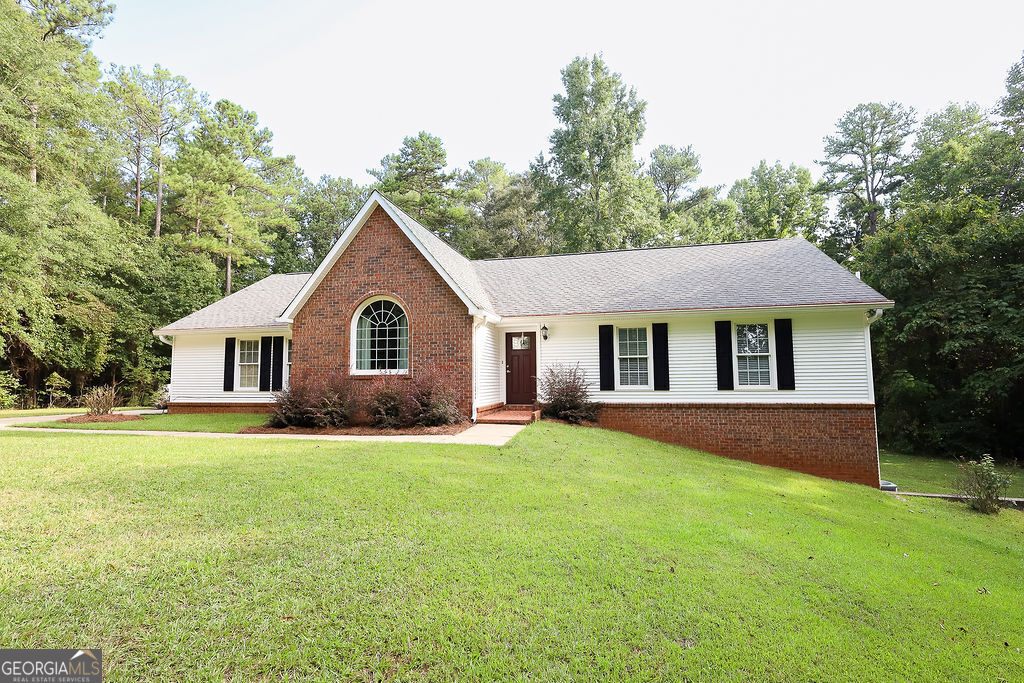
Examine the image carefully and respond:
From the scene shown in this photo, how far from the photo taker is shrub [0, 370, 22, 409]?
18922 mm

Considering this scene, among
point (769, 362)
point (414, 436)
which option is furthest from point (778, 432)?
point (414, 436)

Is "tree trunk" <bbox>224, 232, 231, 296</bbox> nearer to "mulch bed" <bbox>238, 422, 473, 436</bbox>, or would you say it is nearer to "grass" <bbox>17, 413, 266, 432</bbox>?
"grass" <bbox>17, 413, 266, 432</bbox>

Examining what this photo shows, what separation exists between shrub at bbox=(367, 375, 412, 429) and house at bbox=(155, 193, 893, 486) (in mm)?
555

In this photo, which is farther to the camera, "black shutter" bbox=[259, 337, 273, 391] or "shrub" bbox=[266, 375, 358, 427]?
"black shutter" bbox=[259, 337, 273, 391]

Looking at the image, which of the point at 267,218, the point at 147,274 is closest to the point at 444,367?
the point at 147,274

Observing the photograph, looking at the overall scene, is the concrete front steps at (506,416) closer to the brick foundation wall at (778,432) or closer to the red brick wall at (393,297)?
the red brick wall at (393,297)

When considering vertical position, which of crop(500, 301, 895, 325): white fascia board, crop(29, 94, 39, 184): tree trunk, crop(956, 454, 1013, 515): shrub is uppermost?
crop(29, 94, 39, 184): tree trunk

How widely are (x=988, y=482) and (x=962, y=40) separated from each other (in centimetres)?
1015

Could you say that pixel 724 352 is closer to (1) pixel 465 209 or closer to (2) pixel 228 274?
(1) pixel 465 209

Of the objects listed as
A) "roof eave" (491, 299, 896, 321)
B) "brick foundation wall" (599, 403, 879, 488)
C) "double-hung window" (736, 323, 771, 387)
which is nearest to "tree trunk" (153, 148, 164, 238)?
"roof eave" (491, 299, 896, 321)

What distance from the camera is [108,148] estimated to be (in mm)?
22219

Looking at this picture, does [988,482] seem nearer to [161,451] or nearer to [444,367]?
[444,367]

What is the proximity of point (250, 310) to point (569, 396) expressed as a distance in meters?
12.1

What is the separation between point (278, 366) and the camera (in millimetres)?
15383
